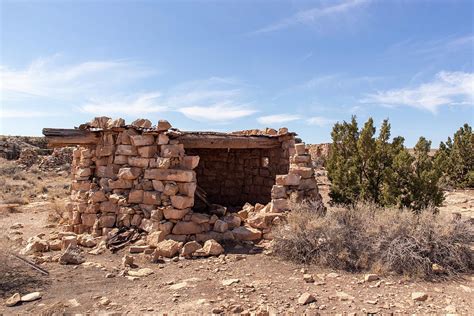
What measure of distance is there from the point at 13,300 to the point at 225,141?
14.8 ft

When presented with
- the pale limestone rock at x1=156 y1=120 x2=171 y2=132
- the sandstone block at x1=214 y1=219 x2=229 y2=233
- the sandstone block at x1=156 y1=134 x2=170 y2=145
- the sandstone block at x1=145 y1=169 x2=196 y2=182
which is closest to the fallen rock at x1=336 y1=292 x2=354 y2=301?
the sandstone block at x1=214 y1=219 x2=229 y2=233

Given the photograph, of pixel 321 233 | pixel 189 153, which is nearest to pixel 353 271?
pixel 321 233

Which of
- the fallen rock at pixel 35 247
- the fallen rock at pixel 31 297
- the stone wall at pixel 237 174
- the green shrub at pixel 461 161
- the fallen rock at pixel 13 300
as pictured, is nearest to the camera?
the fallen rock at pixel 13 300

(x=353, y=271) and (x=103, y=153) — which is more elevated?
(x=103, y=153)

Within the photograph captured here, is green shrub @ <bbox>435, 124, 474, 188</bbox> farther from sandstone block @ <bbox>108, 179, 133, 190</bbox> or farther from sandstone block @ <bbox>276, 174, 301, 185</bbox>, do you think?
sandstone block @ <bbox>108, 179, 133, 190</bbox>

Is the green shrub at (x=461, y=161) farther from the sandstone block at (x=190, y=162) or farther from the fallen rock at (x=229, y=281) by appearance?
the fallen rock at (x=229, y=281)

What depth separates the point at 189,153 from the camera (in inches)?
381

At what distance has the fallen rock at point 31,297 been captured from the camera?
4129 mm

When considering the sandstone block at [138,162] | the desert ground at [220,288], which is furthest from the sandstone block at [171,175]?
the desert ground at [220,288]

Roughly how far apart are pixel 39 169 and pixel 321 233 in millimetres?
18501

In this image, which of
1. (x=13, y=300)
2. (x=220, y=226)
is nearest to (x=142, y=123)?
(x=220, y=226)

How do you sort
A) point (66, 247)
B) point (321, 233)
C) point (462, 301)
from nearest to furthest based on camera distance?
point (462, 301)
point (321, 233)
point (66, 247)

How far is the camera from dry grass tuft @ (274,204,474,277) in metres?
4.89

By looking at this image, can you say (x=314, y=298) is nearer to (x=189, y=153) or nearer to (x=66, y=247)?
(x=66, y=247)
